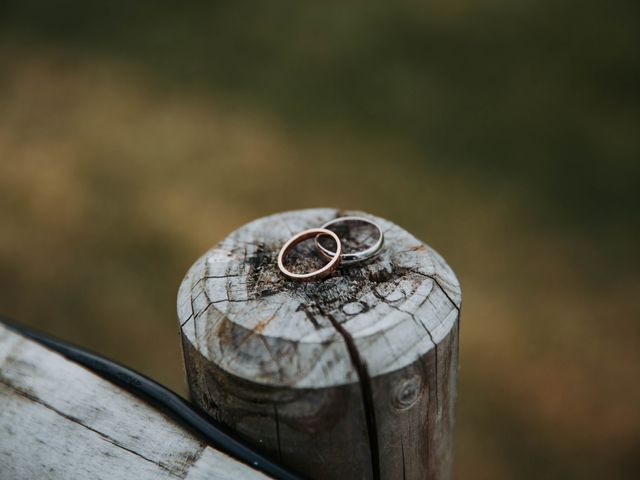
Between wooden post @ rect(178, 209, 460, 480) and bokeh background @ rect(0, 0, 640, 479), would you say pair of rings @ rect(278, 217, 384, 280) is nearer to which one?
wooden post @ rect(178, 209, 460, 480)

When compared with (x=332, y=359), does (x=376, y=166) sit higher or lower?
lower

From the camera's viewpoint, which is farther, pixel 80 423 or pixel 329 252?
pixel 329 252

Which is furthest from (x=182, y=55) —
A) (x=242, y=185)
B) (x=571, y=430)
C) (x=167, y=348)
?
(x=571, y=430)

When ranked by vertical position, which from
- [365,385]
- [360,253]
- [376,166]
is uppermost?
[360,253]

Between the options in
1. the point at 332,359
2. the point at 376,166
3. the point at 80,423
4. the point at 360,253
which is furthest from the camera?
the point at 376,166

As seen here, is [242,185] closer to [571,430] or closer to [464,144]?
[464,144]

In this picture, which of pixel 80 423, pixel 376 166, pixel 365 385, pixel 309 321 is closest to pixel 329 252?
pixel 309 321

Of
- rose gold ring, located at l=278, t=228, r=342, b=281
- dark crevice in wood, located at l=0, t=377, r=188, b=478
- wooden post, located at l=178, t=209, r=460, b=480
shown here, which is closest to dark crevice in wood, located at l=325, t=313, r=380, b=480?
wooden post, located at l=178, t=209, r=460, b=480

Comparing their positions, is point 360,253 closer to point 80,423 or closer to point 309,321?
point 309,321
